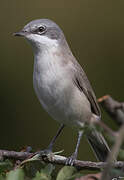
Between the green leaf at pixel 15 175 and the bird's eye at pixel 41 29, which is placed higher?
the bird's eye at pixel 41 29

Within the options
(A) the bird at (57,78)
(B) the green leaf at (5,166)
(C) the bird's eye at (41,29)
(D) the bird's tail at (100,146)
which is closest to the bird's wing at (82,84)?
(A) the bird at (57,78)

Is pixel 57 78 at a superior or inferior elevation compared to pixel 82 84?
superior

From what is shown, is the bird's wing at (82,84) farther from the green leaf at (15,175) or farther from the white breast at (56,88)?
the green leaf at (15,175)

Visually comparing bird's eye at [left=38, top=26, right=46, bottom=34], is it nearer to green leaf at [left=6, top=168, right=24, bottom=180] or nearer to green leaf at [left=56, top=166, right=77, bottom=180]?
green leaf at [left=56, top=166, right=77, bottom=180]

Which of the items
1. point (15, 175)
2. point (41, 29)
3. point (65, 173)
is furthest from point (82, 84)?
point (15, 175)

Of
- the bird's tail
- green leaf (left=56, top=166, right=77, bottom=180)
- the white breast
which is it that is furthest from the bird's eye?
green leaf (left=56, top=166, right=77, bottom=180)

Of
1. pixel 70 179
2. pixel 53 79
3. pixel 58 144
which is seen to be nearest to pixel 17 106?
pixel 58 144

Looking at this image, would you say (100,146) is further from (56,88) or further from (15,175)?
(15,175)

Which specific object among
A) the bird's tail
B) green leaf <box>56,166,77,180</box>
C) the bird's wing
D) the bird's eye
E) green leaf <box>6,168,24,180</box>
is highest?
the bird's eye
